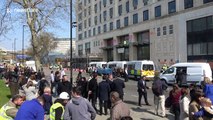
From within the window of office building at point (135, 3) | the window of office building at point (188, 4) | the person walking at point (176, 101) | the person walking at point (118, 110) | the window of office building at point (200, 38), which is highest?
the window of office building at point (135, 3)

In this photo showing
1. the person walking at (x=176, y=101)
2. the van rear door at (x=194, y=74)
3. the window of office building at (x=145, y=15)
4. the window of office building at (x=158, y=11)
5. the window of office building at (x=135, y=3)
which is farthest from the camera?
the window of office building at (x=135, y=3)

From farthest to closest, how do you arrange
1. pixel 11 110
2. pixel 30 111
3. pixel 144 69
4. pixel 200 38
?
pixel 200 38 → pixel 144 69 → pixel 11 110 → pixel 30 111

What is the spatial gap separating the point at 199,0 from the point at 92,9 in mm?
45204

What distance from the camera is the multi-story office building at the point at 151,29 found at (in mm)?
47312

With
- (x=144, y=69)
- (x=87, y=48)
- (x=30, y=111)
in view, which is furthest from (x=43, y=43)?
(x=30, y=111)

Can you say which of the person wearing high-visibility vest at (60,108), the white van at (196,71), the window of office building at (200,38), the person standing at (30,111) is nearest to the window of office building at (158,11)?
the window of office building at (200,38)

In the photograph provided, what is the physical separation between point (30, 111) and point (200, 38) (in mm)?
43188

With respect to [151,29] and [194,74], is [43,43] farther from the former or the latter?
[194,74]

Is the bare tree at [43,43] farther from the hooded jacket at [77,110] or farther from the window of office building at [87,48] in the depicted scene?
the hooded jacket at [77,110]

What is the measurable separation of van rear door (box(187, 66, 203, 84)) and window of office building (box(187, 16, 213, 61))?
15352 millimetres

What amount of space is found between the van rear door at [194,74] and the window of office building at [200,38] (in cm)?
1535

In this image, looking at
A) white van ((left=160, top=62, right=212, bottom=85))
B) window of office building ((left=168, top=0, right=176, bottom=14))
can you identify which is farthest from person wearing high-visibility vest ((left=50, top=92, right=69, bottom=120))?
window of office building ((left=168, top=0, right=176, bottom=14))

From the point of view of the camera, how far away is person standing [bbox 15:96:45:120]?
6.67 metres

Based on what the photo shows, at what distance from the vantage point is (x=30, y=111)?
6727 millimetres
